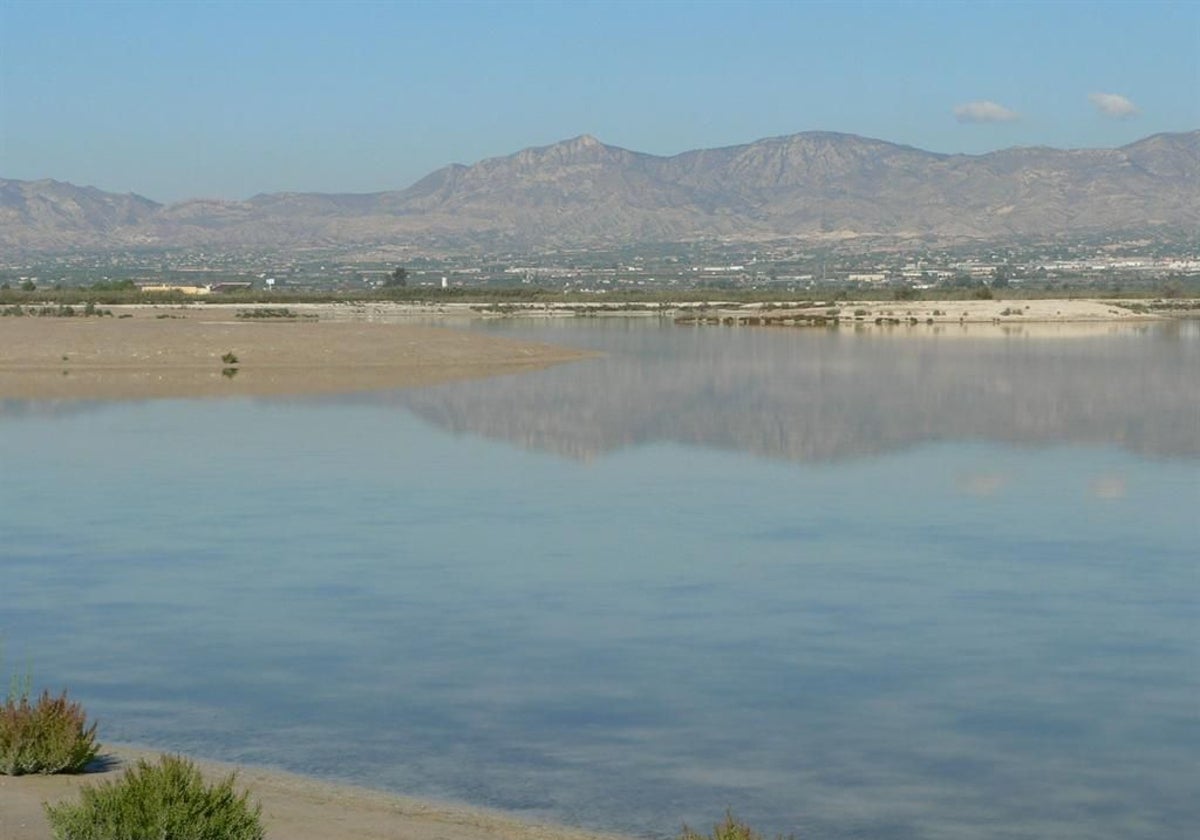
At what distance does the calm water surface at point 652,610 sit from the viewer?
35.1ft

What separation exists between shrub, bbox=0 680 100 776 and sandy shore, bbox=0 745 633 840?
69 mm

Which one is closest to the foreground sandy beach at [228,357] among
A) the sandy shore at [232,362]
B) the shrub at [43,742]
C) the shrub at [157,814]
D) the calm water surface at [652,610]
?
the sandy shore at [232,362]

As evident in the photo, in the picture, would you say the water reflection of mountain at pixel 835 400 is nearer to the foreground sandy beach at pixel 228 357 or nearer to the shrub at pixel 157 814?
the foreground sandy beach at pixel 228 357

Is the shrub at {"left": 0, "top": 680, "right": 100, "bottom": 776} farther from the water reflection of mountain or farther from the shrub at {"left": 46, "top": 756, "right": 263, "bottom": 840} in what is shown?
the water reflection of mountain

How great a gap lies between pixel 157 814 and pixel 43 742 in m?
2.39

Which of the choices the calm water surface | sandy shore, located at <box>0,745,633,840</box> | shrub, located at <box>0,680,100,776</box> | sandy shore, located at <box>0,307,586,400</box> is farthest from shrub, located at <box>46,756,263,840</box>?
sandy shore, located at <box>0,307,586,400</box>

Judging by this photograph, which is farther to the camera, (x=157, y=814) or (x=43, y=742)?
(x=43, y=742)

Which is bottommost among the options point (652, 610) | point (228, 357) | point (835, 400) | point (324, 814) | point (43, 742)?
point (228, 357)

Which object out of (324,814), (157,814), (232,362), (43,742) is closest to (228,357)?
(232,362)

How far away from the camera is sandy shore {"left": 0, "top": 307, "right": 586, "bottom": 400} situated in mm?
39472

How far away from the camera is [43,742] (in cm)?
988

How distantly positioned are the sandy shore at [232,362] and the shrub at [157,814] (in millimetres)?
29239

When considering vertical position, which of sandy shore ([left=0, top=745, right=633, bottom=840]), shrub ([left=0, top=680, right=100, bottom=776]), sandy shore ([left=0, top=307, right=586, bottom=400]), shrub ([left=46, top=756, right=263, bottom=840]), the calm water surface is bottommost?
sandy shore ([left=0, top=307, right=586, bottom=400])

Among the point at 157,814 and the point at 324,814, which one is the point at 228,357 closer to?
the point at 324,814
